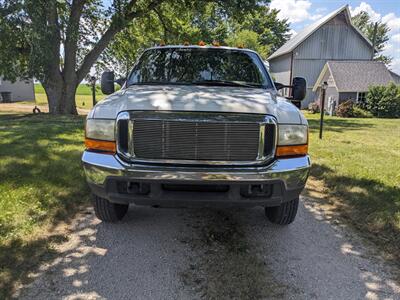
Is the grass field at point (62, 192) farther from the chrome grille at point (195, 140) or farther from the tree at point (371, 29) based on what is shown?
the tree at point (371, 29)

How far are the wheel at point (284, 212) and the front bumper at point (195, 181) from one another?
0.55m

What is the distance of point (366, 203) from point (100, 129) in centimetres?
337

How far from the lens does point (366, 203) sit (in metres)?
4.62

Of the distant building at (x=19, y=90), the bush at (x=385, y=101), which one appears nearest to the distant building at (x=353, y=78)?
the bush at (x=385, y=101)

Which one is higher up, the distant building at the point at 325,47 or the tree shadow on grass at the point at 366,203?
the distant building at the point at 325,47

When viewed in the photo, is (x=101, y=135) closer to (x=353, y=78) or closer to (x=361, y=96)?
(x=361, y=96)

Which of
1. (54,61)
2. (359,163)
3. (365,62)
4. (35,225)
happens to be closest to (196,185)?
(35,225)

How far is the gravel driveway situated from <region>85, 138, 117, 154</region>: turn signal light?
94 cm

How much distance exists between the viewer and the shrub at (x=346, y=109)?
27.9 m

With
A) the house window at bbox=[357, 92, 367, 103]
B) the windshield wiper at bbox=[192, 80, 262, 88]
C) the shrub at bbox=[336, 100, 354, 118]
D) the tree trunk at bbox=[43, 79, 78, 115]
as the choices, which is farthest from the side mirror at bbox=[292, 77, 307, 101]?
the house window at bbox=[357, 92, 367, 103]

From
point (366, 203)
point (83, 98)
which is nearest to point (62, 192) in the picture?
point (366, 203)

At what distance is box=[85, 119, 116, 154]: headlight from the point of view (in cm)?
319

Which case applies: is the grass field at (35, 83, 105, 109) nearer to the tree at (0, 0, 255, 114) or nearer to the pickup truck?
the tree at (0, 0, 255, 114)

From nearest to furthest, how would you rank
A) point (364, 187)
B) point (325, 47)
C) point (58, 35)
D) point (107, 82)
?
1. point (107, 82)
2. point (364, 187)
3. point (58, 35)
4. point (325, 47)
